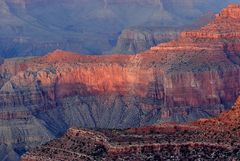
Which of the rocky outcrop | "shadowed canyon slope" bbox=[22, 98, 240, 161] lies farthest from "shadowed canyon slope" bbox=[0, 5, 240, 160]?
"shadowed canyon slope" bbox=[22, 98, 240, 161]

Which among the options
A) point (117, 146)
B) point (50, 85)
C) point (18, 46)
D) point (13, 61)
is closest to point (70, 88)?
point (50, 85)

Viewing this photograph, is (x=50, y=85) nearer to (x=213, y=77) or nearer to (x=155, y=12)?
(x=213, y=77)

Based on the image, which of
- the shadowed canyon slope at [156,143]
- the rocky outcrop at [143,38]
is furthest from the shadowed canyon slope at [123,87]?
the shadowed canyon slope at [156,143]

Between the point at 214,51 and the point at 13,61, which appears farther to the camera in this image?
the point at 13,61

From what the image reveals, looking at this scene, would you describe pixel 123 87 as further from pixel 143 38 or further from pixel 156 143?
pixel 156 143

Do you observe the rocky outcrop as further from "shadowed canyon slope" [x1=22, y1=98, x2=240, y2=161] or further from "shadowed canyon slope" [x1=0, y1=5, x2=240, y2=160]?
"shadowed canyon slope" [x1=22, y1=98, x2=240, y2=161]

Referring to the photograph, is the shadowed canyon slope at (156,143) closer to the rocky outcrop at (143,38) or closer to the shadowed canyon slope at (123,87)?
the shadowed canyon slope at (123,87)
